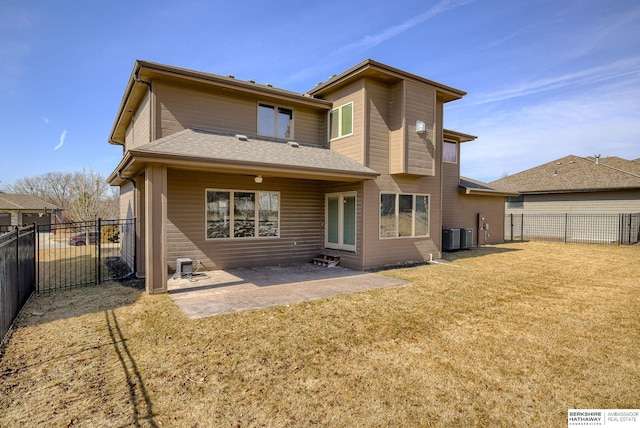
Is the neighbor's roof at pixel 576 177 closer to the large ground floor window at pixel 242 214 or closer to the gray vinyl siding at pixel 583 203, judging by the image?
the gray vinyl siding at pixel 583 203

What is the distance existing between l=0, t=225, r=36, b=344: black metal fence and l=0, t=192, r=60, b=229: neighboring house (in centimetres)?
3438

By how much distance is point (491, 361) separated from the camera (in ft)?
12.4

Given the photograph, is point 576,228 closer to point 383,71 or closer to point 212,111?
point 383,71

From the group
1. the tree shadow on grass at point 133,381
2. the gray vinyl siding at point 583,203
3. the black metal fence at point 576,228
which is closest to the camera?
the tree shadow on grass at point 133,381

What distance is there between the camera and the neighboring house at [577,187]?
1716 cm

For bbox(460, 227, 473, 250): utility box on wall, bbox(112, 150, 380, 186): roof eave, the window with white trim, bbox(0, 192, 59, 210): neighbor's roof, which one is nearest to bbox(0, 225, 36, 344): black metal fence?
bbox(112, 150, 380, 186): roof eave

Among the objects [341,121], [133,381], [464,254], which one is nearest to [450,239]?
[464,254]

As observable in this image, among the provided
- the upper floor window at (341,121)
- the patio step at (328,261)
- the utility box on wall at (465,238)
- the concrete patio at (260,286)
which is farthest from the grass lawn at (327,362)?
the utility box on wall at (465,238)

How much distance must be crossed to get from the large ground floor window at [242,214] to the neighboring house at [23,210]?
34877mm

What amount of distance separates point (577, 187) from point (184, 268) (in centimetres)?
2133

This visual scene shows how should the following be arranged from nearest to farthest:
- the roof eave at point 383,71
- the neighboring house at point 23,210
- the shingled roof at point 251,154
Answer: the shingled roof at point 251,154, the roof eave at point 383,71, the neighboring house at point 23,210

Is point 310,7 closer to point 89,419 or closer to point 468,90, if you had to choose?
point 468,90

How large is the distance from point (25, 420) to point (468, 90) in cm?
1305

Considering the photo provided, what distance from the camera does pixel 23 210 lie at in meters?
33.7
